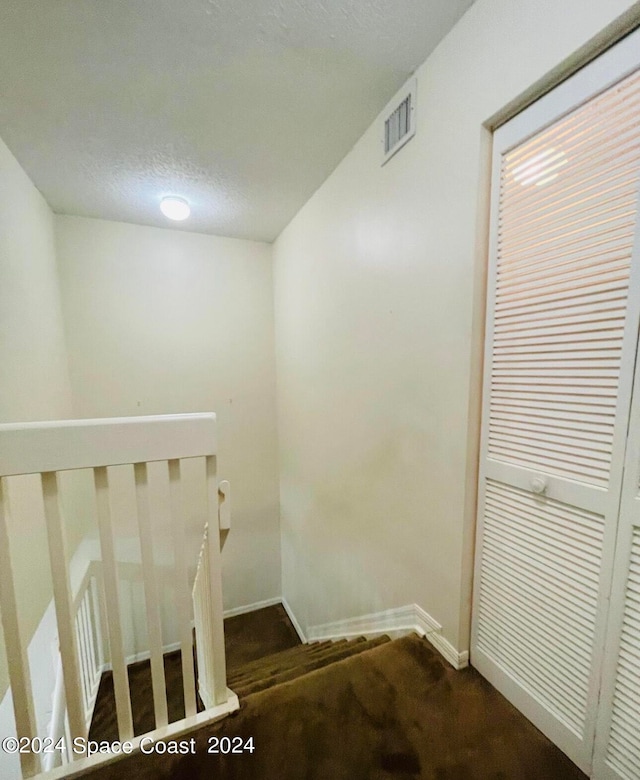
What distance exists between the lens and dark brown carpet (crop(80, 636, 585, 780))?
2.96 feet

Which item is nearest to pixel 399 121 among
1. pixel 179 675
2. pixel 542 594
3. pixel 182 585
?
pixel 542 594

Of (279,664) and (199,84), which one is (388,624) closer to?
(279,664)

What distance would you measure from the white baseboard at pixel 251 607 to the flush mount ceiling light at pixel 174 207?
368cm

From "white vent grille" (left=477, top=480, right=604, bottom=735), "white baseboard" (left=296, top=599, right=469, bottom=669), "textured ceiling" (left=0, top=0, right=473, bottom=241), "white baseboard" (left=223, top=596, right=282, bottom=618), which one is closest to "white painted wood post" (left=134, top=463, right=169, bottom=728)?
"white baseboard" (left=296, top=599, right=469, bottom=669)

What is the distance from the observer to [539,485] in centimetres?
96

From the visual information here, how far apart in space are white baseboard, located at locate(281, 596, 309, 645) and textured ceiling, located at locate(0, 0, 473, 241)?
3783 mm

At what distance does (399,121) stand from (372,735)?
229 centimetres

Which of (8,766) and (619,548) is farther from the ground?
(619,548)

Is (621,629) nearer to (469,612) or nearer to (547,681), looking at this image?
(547,681)

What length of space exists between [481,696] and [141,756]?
1.12 metres

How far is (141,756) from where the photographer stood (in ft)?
3.09

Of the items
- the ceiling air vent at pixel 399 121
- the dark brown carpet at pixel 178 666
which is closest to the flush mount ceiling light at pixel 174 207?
the ceiling air vent at pixel 399 121

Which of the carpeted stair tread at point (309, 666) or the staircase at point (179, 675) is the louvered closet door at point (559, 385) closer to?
the carpeted stair tread at point (309, 666)

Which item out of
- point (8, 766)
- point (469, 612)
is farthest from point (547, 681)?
point (8, 766)
